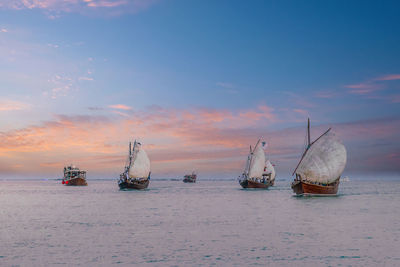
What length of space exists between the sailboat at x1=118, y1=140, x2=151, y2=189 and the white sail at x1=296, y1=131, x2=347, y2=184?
5284 centimetres

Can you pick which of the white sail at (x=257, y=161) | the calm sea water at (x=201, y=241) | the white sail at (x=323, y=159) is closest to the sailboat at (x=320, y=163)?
the white sail at (x=323, y=159)

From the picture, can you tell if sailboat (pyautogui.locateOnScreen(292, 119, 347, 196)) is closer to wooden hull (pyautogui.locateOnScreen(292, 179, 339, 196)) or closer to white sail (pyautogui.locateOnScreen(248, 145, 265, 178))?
wooden hull (pyautogui.locateOnScreen(292, 179, 339, 196))

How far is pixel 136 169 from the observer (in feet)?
398

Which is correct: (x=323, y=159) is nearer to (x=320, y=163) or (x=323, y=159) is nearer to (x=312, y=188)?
(x=320, y=163)

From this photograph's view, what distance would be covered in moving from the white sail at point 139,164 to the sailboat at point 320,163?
52.0 meters

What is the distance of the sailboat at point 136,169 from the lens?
120750 mm

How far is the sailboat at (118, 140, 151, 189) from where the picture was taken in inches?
4754

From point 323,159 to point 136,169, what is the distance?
5875 centimetres

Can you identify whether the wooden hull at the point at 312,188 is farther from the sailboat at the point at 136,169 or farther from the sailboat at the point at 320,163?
the sailboat at the point at 136,169

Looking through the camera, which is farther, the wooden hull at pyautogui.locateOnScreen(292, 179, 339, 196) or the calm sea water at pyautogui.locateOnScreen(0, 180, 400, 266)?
the wooden hull at pyautogui.locateOnScreen(292, 179, 339, 196)

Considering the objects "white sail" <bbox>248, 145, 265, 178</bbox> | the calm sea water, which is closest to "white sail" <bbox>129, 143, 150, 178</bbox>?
"white sail" <bbox>248, 145, 265, 178</bbox>

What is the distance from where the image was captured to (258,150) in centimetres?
13588

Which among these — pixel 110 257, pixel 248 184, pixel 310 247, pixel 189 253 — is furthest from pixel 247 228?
pixel 248 184

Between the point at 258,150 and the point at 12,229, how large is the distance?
104788 millimetres
